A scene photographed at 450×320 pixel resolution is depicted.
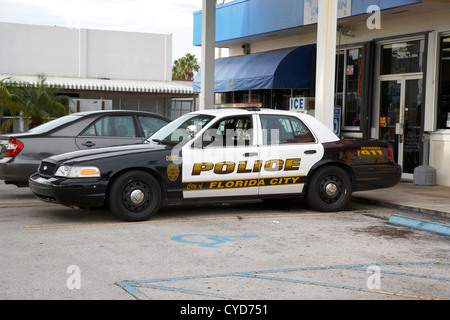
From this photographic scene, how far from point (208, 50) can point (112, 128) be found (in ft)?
18.7

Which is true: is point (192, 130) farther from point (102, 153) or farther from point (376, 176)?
point (376, 176)

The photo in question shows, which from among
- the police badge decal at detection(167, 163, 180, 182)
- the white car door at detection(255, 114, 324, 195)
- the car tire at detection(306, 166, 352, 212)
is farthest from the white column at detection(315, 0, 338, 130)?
the police badge decal at detection(167, 163, 180, 182)

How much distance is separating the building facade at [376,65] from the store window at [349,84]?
0.08 feet

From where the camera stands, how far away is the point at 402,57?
1416 cm

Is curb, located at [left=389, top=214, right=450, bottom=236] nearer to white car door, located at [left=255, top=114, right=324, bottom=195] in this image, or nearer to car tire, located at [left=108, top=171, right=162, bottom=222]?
white car door, located at [left=255, top=114, right=324, bottom=195]

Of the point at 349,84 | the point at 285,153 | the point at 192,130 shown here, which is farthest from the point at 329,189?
the point at 349,84

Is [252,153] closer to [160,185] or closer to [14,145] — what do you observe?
[160,185]

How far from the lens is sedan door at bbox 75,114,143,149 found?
1046 centimetres

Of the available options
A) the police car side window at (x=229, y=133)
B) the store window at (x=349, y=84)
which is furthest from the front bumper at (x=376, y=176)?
the store window at (x=349, y=84)

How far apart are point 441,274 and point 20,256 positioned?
13.9 feet

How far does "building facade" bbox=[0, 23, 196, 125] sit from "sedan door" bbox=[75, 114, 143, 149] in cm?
2014

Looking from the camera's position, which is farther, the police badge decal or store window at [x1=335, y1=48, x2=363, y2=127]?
store window at [x1=335, y1=48, x2=363, y2=127]

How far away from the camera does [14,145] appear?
10062 millimetres
